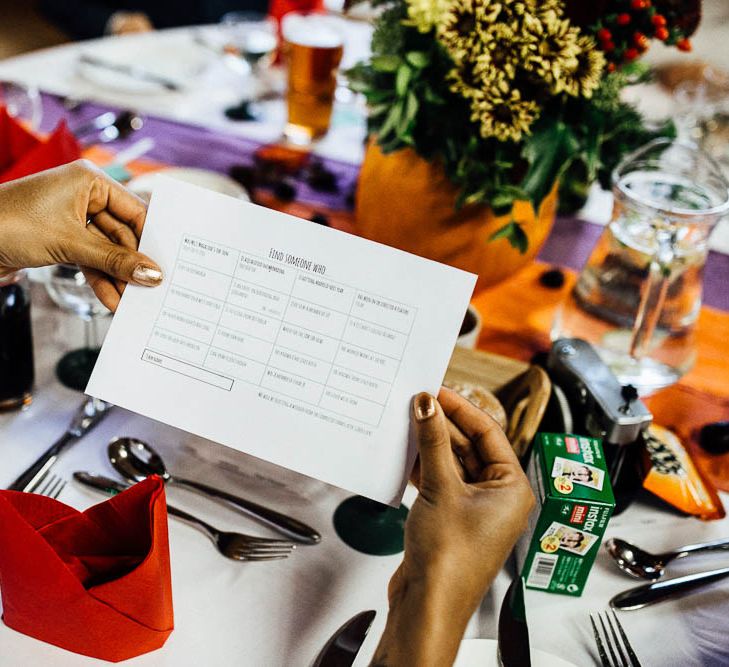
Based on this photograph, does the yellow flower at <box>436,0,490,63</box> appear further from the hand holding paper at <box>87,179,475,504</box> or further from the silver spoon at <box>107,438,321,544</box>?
the silver spoon at <box>107,438,321,544</box>

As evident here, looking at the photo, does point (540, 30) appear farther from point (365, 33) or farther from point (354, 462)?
point (365, 33)

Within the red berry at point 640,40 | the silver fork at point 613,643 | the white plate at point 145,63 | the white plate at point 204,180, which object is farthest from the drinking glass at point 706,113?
the silver fork at point 613,643

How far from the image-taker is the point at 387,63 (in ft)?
3.05

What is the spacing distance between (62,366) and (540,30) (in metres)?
0.70

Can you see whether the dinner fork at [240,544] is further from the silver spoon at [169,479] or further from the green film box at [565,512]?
the green film box at [565,512]

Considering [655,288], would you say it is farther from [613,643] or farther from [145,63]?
[145,63]

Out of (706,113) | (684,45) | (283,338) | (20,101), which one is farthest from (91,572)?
(706,113)

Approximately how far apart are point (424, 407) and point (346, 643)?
224mm

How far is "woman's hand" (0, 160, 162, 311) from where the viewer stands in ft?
2.41

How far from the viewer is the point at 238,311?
666 mm

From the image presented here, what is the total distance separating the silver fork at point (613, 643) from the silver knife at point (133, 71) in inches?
54.8

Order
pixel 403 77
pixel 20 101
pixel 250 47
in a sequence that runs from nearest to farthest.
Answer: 1. pixel 403 77
2. pixel 20 101
3. pixel 250 47

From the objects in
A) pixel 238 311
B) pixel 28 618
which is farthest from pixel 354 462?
pixel 28 618

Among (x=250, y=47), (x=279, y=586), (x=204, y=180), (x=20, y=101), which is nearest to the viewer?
(x=279, y=586)
